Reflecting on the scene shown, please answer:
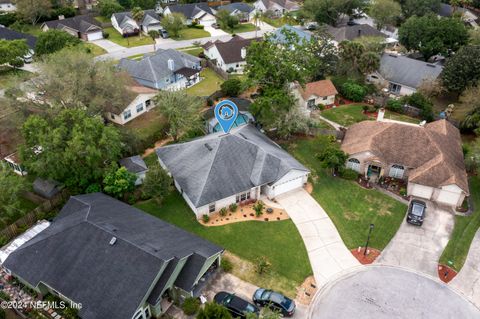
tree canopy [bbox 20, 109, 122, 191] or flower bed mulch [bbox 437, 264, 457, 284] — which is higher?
tree canopy [bbox 20, 109, 122, 191]

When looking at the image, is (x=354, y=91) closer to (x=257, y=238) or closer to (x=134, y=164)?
(x=257, y=238)

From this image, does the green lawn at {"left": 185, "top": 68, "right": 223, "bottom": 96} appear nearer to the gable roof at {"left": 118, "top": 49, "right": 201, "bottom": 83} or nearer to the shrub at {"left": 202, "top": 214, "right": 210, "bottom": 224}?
the gable roof at {"left": 118, "top": 49, "right": 201, "bottom": 83}

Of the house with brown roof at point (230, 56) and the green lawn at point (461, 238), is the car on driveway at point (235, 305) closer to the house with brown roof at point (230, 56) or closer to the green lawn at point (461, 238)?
the green lawn at point (461, 238)

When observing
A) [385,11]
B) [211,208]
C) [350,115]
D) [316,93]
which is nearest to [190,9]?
[385,11]

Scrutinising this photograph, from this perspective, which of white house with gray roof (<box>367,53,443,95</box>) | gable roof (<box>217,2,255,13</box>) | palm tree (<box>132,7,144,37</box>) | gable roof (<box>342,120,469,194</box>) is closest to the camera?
gable roof (<box>342,120,469,194</box>)

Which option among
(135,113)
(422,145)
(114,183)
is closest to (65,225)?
(114,183)

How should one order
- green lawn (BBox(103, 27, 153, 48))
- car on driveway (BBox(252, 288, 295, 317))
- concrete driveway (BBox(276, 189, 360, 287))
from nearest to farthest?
1. car on driveway (BBox(252, 288, 295, 317))
2. concrete driveway (BBox(276, 189, 360, 287))
3. green lawn (BBox(103, 27, 153, 48))

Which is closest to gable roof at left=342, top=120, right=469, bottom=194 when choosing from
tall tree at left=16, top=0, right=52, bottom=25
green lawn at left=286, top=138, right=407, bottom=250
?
green lawn at left=286, top=138, right=407, bottom=250
